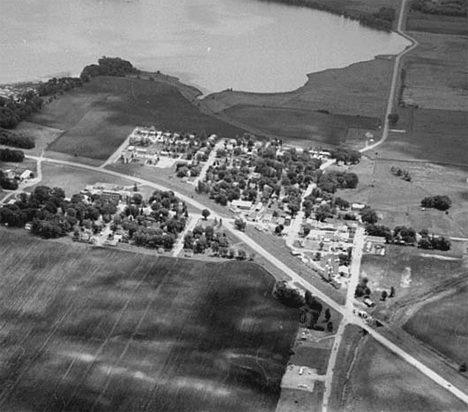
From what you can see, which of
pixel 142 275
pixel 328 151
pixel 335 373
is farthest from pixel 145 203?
pixel 335 373

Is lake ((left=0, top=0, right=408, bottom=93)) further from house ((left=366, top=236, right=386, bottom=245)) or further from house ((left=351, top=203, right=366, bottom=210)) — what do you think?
house ((left=366, top=236, right=386, bottom=245))

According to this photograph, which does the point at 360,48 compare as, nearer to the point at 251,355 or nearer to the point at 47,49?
the point at 47,49

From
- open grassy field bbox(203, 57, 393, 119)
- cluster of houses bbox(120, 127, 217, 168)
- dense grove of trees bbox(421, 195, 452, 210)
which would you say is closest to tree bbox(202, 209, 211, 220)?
cluster of houses bbox(120, 127, 217, 168)

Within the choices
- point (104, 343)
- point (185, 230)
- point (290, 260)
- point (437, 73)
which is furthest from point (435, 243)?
point (437, 73)

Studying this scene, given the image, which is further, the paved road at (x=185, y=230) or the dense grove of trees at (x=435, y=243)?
the dense grove of trees at (x=435, y=243)

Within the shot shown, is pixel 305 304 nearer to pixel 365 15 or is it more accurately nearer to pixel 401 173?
pixel 401 173

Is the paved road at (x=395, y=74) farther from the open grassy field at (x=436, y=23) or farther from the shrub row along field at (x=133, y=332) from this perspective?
the shrub row along field at (x=133, y=332)

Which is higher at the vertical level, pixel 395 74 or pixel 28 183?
pixel 395 74

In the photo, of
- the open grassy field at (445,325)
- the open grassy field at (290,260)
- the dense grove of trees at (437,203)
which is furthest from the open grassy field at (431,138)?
the open grassy field at (445,325)
